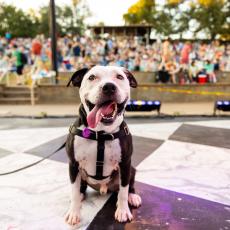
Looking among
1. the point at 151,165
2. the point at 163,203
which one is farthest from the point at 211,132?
the point at 163,203

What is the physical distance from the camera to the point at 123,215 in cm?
216

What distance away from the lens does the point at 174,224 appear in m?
2.11

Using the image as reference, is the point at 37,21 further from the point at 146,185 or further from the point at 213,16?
the point at 146,185

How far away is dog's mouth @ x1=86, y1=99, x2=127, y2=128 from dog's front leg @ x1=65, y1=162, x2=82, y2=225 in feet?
1.28

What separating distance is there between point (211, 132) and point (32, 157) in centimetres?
306

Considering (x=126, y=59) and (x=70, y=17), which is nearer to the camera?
(x=126, y=59)

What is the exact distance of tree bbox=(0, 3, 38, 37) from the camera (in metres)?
39.4

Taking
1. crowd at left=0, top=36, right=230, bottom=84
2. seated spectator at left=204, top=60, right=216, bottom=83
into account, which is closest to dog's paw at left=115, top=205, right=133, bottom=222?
crowd at left=0, top=36, right=230, bottom=84

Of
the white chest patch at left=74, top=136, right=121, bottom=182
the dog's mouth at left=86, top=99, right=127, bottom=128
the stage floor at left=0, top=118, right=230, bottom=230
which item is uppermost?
the dog's mouth at left=86, top=99, right=127, bottom=128

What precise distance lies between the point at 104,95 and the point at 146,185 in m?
1.26

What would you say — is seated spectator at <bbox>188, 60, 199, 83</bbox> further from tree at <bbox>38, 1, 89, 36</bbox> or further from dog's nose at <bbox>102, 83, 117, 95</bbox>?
tree at <bbox>38, 1, 89, 36</bbox>

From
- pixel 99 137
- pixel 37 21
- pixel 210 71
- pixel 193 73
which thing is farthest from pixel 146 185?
pixel 37 21

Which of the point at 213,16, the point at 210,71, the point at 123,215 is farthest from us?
the point at 213,16

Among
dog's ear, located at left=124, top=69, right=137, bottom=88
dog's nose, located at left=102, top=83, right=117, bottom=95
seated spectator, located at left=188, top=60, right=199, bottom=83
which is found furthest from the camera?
seated spectator, located at left=188, top=60, right=199, bottom=83
